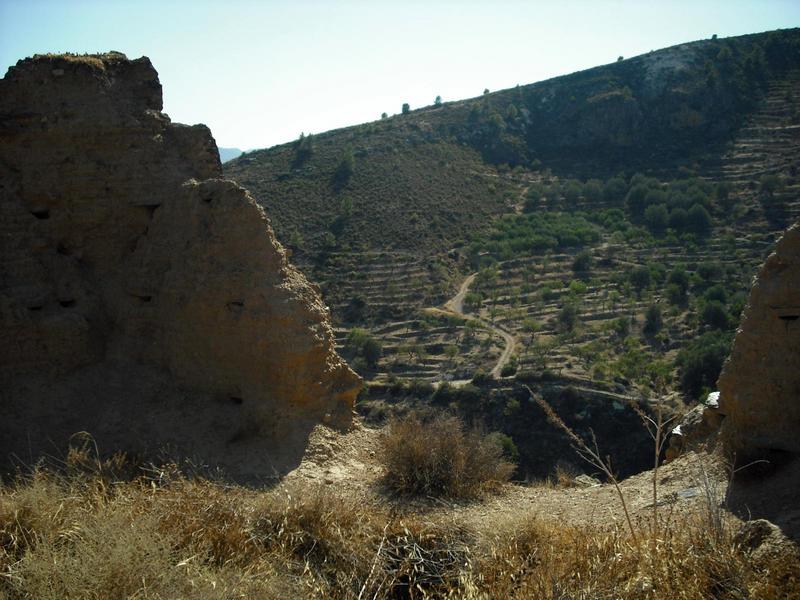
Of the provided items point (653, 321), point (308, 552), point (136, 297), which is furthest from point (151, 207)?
point (653, 321)

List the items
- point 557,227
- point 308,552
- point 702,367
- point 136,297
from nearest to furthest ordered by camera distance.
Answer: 1. point 308,552
2. point 136,297
3. point 702,367
4. point 557,227

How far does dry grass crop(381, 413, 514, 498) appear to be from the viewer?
26.5 feet

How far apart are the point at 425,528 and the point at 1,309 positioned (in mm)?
5459

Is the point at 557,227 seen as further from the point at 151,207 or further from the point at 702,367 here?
the point at 151,207

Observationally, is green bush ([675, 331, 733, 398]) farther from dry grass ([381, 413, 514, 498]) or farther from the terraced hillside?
dry grass ([381, 413, 514, 498])

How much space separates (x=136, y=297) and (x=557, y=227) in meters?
35.8

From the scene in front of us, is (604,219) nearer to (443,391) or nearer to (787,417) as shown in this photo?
(443,391)

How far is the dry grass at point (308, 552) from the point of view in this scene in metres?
5.09

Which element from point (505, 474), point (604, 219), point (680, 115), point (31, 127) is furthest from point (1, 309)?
point (680, 115)

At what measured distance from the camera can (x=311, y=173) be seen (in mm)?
48250

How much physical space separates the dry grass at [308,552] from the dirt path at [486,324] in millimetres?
23017

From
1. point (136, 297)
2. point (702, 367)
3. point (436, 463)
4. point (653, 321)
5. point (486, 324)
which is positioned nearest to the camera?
point (436, 463)

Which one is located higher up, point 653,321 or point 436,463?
point 436,463

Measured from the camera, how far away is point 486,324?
111ft
